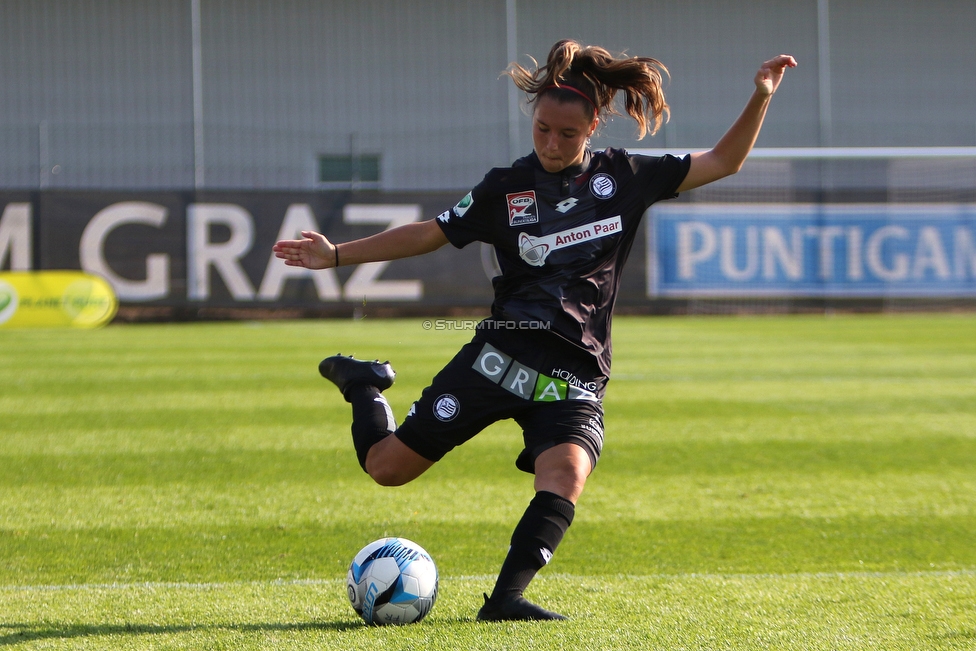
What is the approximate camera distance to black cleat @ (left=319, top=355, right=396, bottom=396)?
12.9 ft

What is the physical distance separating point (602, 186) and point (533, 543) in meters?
1.22

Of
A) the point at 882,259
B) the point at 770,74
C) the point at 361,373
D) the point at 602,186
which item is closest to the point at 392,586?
the point at 361,373

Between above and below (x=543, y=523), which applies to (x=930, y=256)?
above

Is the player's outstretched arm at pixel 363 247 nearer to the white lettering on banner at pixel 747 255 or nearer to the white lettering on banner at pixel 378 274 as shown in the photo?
the white lettering on banner at pixel 378 274

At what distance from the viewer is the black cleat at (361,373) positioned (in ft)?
12.9


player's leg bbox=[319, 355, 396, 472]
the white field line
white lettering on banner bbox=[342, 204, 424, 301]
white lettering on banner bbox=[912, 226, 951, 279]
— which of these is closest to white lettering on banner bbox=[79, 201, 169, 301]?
white lettering on banner bbox=[342, 204, 424, 301]

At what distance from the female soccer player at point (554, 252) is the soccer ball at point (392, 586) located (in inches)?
9.2

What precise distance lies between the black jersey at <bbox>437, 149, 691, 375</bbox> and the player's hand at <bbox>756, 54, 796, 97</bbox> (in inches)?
14.0

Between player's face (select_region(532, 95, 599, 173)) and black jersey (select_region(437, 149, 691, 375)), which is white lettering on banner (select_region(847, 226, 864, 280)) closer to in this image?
black jersey (select_region(437, 149, 691, 375))

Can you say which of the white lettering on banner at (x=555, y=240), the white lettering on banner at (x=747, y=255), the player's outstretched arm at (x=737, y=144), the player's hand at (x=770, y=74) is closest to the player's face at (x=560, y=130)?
the white lettering on banner at (x=555, y=240)

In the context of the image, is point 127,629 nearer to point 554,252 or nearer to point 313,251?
→ point 313,251

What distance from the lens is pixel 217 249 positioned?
16.6m

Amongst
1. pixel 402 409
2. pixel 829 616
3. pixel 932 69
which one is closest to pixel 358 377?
pixel 829 616

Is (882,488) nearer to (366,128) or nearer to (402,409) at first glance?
(402,409)
